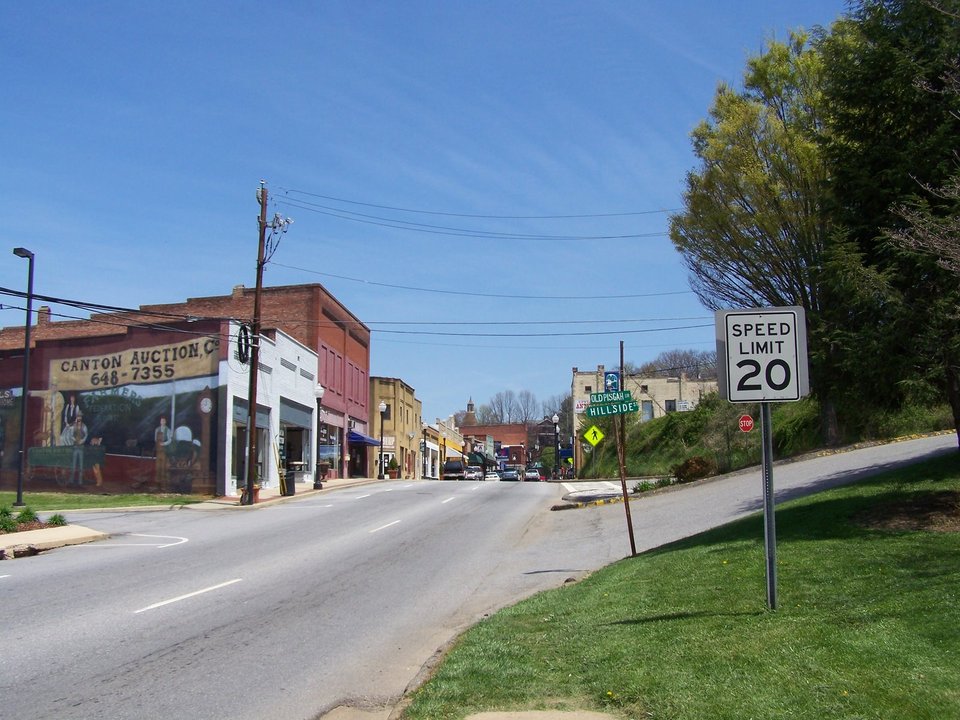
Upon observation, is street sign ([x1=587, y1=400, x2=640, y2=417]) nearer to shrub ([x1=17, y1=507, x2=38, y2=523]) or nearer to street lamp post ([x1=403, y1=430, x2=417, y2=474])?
shrub ([x1=17, y1=507, x2=38, y2=523])

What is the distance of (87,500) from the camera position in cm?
3222

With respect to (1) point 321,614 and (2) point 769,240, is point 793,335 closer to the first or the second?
(1) point 321,614

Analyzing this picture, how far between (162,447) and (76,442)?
3991 millimetres

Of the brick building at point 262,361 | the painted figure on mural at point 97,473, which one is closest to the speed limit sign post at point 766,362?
the brick building at point 262,361

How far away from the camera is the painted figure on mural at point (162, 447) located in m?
35.7

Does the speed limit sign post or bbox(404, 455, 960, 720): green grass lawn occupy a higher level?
the speed limit sign post

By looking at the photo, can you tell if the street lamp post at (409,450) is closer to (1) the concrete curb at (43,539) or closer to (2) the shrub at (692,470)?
(2) the shrub at (692,470)

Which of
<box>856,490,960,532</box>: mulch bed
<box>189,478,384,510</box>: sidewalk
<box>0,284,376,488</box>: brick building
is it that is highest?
<box>0,284,376,488</box>: brick building

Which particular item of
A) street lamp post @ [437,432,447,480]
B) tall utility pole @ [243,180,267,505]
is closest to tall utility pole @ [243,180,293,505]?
tall utility pole @ [243,180,267,505]

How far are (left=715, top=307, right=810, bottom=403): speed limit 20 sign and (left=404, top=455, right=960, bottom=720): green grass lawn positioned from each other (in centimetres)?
194

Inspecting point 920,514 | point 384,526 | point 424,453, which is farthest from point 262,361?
point 424,453

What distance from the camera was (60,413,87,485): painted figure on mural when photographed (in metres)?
36.6

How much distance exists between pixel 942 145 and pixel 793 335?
775cm

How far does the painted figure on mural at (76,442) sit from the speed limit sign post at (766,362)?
34220 mm
